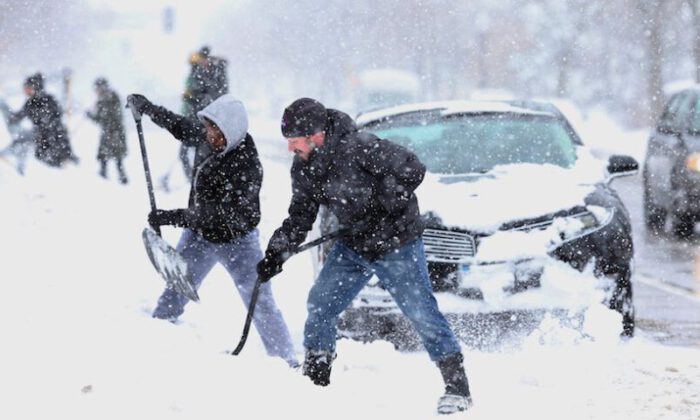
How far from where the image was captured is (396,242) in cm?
476

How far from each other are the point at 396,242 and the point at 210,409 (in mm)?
1132

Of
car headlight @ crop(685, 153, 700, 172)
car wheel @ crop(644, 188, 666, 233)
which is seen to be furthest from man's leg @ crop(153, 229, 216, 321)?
car wheel @ crop(644, 188, 666, 233)

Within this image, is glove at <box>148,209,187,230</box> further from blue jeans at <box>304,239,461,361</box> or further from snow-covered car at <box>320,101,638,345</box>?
snow-covered car at <box>320,101,638,345</box>

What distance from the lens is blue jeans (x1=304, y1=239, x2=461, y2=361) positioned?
4.80m

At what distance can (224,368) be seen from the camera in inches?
189

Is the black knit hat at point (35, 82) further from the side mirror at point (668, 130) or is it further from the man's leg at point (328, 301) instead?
the man's leg at point (328, 301)

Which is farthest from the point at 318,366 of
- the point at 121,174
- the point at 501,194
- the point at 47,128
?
the point at 47,128

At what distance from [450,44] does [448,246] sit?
1735 inches

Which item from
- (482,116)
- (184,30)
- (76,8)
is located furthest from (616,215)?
(184,30)

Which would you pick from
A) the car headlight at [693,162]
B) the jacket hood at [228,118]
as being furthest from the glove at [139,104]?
the car headlight at [693,162]

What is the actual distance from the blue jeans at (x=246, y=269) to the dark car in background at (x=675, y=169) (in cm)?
694

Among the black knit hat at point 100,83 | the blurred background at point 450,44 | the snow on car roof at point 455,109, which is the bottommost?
the blurred background at point 450,44

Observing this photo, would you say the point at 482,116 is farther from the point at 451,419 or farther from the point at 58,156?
the point at 58,156

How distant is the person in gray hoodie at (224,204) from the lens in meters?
5.52
